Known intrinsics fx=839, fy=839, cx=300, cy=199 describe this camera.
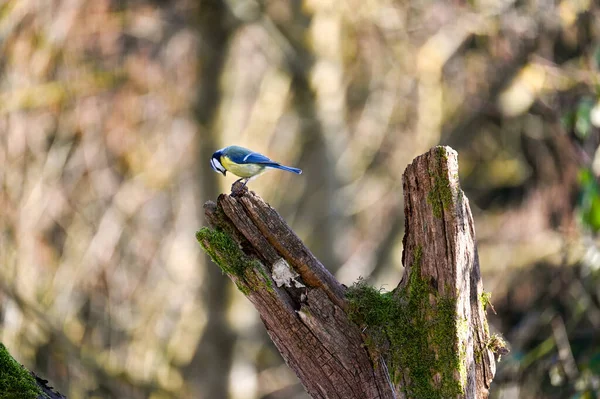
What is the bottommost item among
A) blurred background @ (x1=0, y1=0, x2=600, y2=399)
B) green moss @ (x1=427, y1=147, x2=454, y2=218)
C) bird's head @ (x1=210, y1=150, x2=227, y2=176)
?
green moss @ (x1=427, y1=147, x2=454, y2=218)

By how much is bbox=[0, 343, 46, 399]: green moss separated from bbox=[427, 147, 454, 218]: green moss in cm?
149

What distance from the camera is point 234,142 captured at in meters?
8.39

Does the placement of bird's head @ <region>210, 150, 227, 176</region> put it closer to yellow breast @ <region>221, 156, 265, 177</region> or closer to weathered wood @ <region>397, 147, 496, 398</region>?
yellow breast @ <region>221, 156, 265, 177</region>

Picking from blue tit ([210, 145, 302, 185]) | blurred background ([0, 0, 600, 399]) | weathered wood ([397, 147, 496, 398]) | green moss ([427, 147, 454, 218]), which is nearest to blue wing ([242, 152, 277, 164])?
blue tit ([210, 145, 302, 185])

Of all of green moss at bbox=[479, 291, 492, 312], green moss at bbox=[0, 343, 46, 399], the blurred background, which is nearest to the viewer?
green moss at bbox=[0, 343, 46, 399]

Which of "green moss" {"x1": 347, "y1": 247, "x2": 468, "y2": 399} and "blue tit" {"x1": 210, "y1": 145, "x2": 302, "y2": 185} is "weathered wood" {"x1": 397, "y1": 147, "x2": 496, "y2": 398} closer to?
"green moss" {"x1": 347, "y1": 247, "x2": 468, "y2": 399}

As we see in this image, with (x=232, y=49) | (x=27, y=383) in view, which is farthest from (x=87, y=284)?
(x=27, y=383)

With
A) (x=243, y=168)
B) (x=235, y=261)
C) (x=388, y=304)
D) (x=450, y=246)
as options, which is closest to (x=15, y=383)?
(x=235, y=261)

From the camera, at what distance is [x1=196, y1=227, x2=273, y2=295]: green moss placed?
9.67ft

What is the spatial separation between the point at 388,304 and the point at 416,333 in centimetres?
15

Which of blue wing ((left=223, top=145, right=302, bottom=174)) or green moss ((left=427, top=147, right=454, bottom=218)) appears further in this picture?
blue wing ((left=223, top=145, right=302, bottom=174))

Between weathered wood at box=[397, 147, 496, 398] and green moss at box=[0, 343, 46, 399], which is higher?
weathered wood at box=[397, 147, 496, 398]

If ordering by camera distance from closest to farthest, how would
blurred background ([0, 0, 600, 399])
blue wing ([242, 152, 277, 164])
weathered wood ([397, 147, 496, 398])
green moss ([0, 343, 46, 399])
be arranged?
green moss ([0, 343, 46, 399]) < weathered wood ([397, 147, 496, 398]) < blue wing ([242, 152, 277, 164]) < blurred background ([0, 0, 600, 399])

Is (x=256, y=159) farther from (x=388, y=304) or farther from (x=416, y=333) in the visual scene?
(x=416, y=333)
